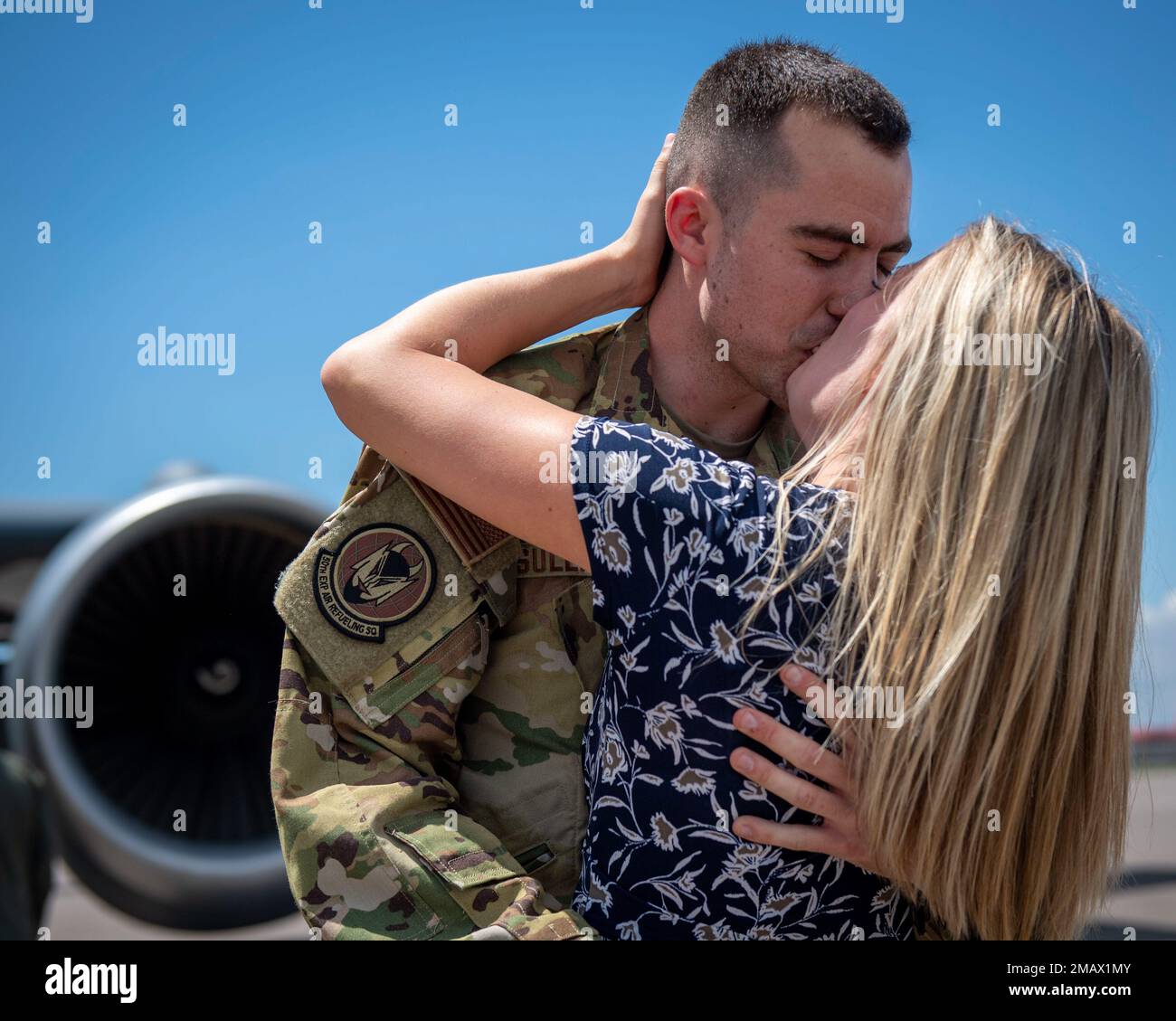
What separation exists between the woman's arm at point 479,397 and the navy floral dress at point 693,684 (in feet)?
0.17

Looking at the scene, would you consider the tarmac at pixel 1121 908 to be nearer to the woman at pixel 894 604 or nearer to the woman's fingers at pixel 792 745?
the woman at pixel 894 604

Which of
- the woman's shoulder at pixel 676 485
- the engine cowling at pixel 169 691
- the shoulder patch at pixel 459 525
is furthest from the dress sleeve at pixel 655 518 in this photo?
the engine cowling at pixel 169 691

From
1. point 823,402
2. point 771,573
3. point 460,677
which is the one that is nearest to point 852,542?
point 771,573

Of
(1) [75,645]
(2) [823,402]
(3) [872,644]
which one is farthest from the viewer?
(1) [75,645]

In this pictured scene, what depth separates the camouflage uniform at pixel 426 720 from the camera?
3.94ft

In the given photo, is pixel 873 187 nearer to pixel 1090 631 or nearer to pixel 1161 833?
pixel 1090 631

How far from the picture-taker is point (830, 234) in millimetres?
1498

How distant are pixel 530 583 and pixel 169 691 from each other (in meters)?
2.18

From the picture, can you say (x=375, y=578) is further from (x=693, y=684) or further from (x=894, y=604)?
(x=894, y=604)

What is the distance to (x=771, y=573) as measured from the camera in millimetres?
1007

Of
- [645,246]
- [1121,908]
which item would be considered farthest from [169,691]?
[1121,908]

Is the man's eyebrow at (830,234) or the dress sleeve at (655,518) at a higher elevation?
the man's eyebrow at (830,234)

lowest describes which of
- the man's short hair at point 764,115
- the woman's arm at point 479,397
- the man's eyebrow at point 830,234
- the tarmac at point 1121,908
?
the tarmac at point 1121,908
